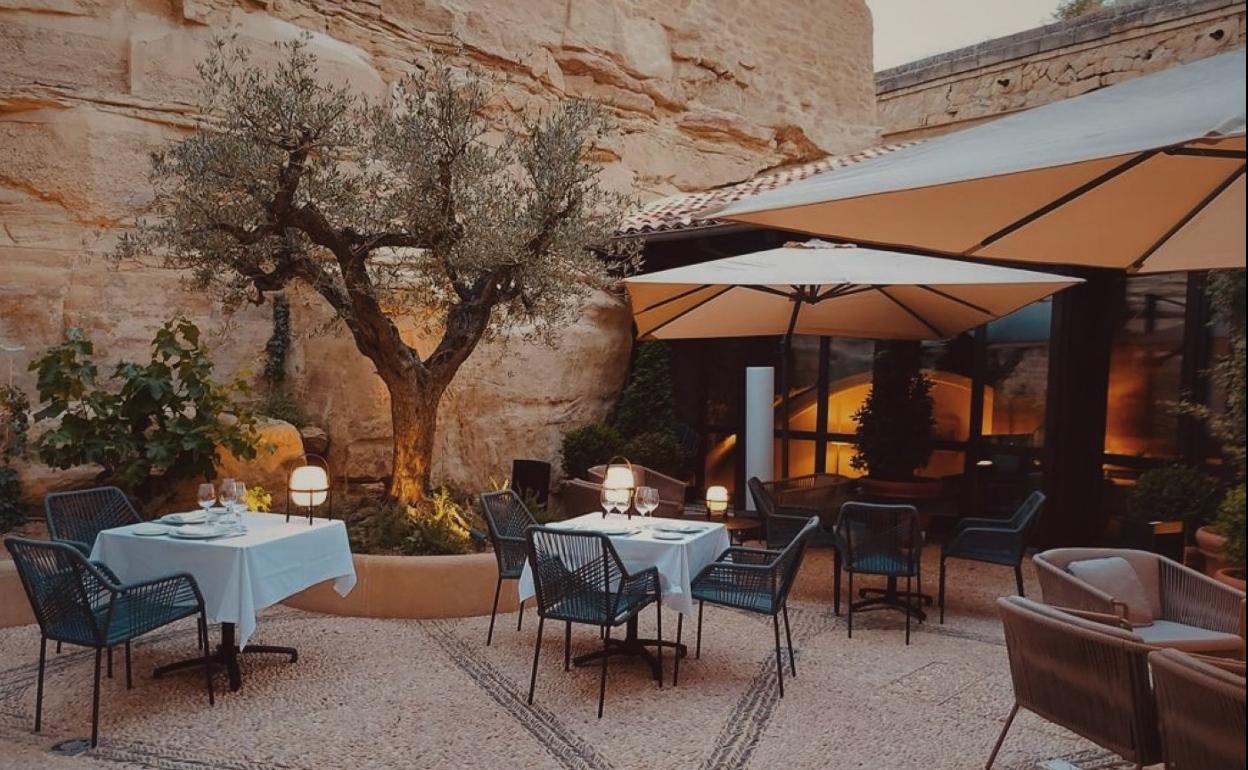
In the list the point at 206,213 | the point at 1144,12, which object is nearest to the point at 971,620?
the point at 206,213

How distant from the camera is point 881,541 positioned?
5598 mm

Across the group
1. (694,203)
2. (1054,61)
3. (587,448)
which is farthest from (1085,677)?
(1054,61)

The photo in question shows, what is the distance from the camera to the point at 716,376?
10312 mm

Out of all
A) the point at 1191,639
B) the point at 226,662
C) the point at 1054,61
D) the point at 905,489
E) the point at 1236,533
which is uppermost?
the point at 1054,61

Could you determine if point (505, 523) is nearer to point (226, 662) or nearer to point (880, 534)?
point (226, 662)

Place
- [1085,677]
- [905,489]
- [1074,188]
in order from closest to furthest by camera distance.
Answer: [1074,188] < [1085,677] < [905,489]

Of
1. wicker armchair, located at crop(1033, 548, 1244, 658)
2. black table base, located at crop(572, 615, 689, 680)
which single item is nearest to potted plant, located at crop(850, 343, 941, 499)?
wicker armchair, located at crop(1033, 548, 1244, 658)

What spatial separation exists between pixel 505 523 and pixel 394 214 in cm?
243

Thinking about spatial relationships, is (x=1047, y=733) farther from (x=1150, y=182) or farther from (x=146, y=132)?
(x=146, y=132)

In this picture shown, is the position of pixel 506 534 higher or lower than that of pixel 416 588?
higher

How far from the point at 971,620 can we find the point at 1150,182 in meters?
3.82

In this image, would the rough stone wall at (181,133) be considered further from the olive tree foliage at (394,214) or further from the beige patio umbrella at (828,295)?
the beige patio umbrella at (828,295)

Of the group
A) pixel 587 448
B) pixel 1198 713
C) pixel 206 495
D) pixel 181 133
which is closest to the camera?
pixel 1198 713

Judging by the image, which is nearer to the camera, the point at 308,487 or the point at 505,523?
the point at 308,487
